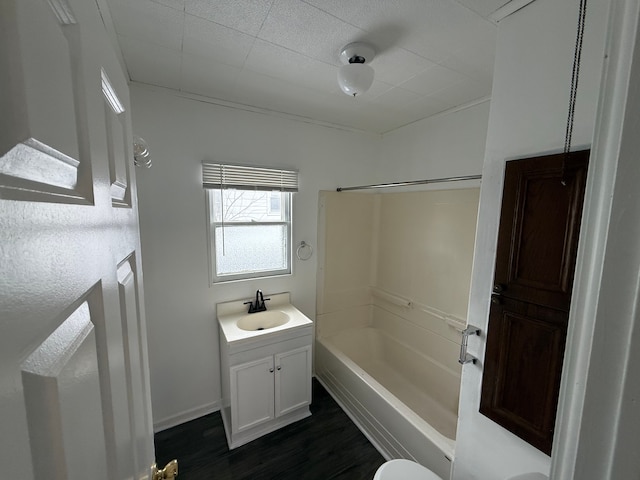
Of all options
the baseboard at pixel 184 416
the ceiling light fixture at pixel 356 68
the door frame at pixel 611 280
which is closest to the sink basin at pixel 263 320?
the baseboard at pixel 184 416

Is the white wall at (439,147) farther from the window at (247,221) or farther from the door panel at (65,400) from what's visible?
the door panel at (65,400)

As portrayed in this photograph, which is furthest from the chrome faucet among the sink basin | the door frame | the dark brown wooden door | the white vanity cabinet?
the door frame

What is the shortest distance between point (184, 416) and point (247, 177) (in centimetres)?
198

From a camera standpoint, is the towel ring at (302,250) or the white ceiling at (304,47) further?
the towel ring at (302,250)

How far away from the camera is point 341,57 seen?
1367mm

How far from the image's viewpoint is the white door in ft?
0.75

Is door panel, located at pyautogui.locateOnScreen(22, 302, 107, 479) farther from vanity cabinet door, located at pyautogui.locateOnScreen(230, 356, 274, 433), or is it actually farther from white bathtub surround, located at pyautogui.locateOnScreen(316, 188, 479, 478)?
white bathtub surround, located at pyautogui.locateOnScreen(316, 188, 479, 478)

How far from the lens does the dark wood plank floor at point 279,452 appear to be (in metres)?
1.66

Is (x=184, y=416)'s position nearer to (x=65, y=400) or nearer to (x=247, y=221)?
(x=247, y=221)

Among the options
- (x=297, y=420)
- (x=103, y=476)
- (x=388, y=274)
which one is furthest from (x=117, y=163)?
(x=388, y=274)

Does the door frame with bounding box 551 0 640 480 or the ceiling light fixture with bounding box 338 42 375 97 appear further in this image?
the ceiling light fixture with bounding box 338 42 375 97

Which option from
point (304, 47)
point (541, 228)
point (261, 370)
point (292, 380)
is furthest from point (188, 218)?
point (541, 228)

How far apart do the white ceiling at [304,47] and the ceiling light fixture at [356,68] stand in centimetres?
3

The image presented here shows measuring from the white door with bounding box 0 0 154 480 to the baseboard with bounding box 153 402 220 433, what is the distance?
1.84 metres
